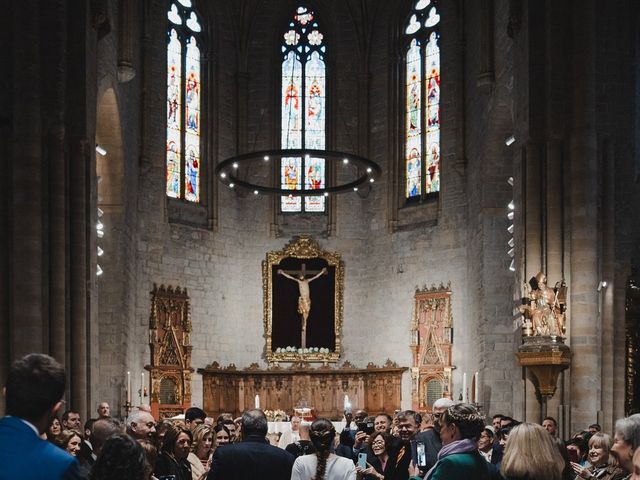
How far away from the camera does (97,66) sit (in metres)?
19.3

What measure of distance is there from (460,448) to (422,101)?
75.2 ft

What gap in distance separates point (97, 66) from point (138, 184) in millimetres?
6550

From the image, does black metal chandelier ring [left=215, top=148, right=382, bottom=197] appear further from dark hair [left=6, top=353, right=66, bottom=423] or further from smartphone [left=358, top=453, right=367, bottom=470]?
dark hair [left=6, top=353, right=66, bottom=423]

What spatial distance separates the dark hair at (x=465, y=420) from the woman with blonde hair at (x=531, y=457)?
0.73 feet

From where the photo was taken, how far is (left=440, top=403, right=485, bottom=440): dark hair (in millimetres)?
5523

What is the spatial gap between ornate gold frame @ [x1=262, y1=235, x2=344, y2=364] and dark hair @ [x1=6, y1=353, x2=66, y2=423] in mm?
24049

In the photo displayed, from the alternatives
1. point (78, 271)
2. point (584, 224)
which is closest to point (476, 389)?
point (584, 224)

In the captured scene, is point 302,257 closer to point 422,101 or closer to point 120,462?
point 422,101

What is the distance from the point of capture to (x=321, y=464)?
6840 millimetres

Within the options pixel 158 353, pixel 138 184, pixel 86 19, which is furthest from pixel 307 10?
pixel 86 19

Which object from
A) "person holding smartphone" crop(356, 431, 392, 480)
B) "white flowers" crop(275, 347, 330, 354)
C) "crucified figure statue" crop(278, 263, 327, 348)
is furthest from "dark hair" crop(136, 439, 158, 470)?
"crucified figure statue" crop(278, 263, 327, 348)

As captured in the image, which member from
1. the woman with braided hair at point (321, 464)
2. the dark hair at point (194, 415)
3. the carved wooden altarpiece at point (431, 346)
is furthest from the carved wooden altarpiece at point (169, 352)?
the woman with braided hair at point (321, 464)

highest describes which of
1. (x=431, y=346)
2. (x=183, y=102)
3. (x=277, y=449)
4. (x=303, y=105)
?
(x=303, y=105)

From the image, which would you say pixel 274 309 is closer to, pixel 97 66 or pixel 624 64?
pixel 97 66
